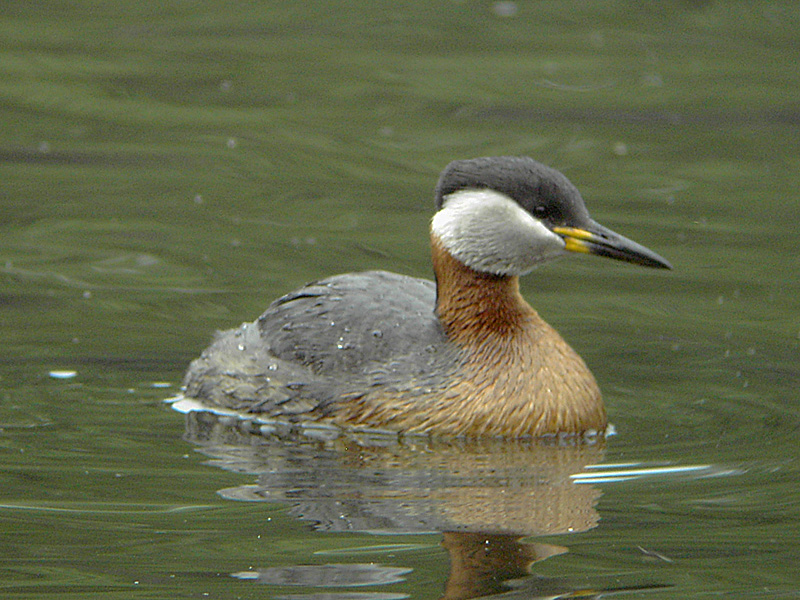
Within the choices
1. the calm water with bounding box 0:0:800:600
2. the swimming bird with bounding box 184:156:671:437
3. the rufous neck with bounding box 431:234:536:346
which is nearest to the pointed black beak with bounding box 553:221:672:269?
the swimming bird with bounding box 184:156:671:437

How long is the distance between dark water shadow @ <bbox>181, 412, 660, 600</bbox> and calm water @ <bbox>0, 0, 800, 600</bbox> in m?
0.02

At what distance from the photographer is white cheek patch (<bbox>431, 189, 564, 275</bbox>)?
7891 millimetres

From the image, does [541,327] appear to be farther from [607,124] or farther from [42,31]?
[42,31]

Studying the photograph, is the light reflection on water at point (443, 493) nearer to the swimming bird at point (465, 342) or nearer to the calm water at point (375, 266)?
the calm water at point (375, 266)

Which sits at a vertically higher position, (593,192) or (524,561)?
(593,192)

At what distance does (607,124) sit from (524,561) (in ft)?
25.9

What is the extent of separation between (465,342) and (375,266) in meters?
2.38

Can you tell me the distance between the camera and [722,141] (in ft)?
42.5

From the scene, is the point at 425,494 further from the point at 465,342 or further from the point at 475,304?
the point at 475,304

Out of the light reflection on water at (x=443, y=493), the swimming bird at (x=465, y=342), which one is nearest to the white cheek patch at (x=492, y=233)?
the swimming bird at (x=465, y=342)

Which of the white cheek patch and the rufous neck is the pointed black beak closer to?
the white cheek patch

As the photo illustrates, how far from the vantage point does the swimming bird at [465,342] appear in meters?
7.81

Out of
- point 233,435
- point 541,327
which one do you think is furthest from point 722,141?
point 233,435

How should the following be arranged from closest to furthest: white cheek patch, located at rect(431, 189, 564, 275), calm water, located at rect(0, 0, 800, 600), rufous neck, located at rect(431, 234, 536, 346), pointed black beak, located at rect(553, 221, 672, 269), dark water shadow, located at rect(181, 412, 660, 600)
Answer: dark water shadow, located at rect(181, 412, 660, 600), calm water, located at rect(0, 0, 800, 600), pointed black beak, located at rect(553, 221, 672, 269), white cheek patch, located at rect(431, 189, 564, 275), rufous neck, located at rect(431, 234, 536, 346)
